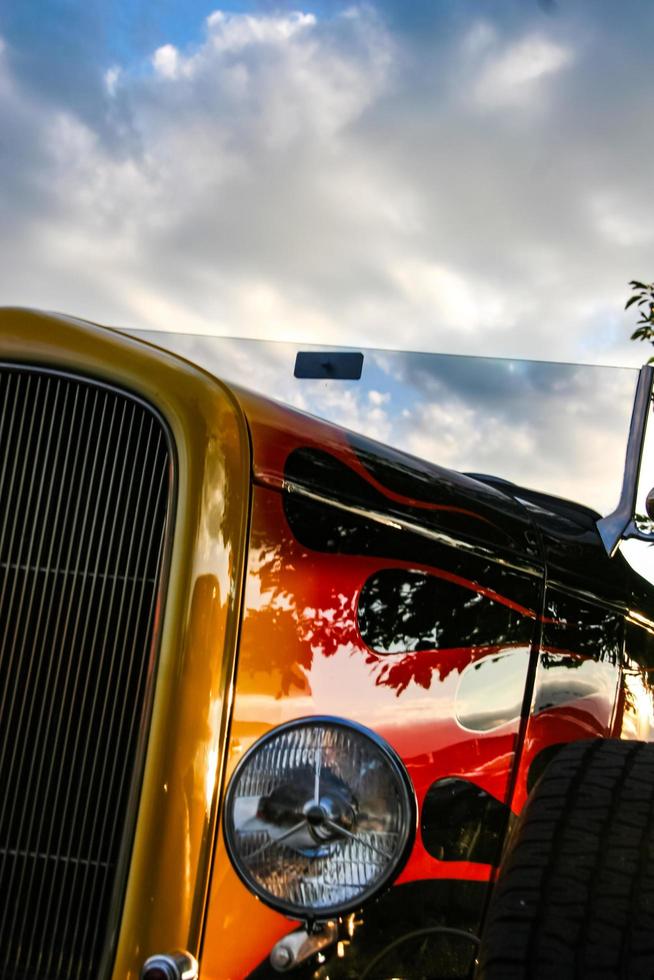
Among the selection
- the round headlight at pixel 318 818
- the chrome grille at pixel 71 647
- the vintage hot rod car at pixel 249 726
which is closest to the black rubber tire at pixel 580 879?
the vintage hot rod car at pixel 249 726

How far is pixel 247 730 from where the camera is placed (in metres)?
1.66

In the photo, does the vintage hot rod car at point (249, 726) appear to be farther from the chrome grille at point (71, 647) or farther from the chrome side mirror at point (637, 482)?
the chrome side mirror at point (637, 482)

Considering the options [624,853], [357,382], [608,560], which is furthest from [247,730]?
[357,382]

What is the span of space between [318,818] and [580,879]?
1.42 ft

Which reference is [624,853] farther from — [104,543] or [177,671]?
[104,543]

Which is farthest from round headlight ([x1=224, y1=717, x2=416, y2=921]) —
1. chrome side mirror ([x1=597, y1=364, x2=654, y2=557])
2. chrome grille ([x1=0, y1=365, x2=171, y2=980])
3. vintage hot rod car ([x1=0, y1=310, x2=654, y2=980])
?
chrome side mirror ([x1=597, y1=364, x2=654, y2=557])

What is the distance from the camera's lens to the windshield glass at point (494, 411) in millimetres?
2662

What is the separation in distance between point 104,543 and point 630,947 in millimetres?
989

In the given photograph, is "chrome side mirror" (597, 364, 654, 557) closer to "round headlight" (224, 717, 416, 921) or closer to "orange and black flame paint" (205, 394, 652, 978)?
"orange and black flame paint" (205, 394, 652, 978)

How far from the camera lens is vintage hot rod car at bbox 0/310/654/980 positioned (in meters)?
1.61

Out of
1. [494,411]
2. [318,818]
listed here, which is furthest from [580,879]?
[494,411]

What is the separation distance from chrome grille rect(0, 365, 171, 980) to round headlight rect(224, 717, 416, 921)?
18 centimetres

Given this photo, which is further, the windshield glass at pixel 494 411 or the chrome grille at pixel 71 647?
the windshield glass at pixel 494 411

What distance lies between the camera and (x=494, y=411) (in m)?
2.69
